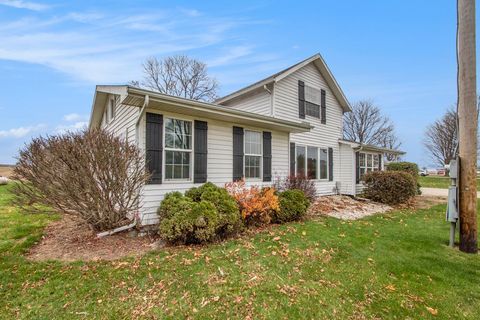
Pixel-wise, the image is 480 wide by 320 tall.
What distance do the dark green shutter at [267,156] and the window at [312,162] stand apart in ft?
10.6

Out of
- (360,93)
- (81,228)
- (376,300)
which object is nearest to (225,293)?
(376,300)

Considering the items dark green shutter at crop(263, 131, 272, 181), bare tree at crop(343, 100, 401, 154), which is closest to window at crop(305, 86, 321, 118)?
dark green shutter at crop(263, 131, 272, 181)

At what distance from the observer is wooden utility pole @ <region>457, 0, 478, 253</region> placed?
185 inches

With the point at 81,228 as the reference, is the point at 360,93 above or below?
above

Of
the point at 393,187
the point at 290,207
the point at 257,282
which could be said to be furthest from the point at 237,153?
the point at 393,187

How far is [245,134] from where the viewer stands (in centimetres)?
814

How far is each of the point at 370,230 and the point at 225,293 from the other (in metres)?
4.66

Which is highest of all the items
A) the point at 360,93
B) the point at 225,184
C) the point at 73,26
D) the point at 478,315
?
the point at 360,93

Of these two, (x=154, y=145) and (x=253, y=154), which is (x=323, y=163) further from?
(x=154, y=145)

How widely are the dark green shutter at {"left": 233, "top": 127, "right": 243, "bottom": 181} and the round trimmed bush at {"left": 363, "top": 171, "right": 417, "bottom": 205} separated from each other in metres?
6.99

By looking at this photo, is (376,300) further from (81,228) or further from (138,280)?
(81,228)

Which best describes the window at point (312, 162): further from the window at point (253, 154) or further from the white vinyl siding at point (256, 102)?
the window at point (253, 154)

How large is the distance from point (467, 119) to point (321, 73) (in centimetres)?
849

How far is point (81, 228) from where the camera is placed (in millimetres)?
6000
